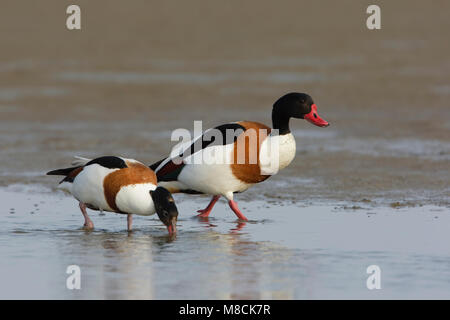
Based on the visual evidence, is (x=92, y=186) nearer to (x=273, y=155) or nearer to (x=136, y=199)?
(x=136, y=199)

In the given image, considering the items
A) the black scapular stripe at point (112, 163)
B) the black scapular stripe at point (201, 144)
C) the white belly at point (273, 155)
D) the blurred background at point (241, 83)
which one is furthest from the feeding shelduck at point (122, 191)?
the blurred background at point (241, 83)

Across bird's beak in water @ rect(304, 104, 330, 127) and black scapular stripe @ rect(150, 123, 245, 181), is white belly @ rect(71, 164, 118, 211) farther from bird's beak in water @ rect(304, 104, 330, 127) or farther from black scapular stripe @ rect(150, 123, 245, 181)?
bird's beak in water @ rect(304, 104, 330, 127)

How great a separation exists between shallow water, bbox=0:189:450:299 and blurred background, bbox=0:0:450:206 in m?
1.40

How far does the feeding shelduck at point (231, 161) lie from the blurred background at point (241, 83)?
1.47 meters

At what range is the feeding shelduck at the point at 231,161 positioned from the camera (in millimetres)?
10492

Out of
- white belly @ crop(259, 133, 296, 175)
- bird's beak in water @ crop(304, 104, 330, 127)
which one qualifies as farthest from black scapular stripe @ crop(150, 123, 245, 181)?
bird's beak in water @ crop(304, 104, 330, 127)

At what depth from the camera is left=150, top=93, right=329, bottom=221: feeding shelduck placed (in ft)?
34.4

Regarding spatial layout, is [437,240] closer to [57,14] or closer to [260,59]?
[260,59]

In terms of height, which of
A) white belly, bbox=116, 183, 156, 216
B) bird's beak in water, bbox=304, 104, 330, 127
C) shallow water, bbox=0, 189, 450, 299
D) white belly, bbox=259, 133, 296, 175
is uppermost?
bird's beak in water, bbox=304, 104, 330, 127

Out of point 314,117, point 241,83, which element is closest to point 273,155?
point 314,117

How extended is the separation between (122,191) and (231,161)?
1425 mm

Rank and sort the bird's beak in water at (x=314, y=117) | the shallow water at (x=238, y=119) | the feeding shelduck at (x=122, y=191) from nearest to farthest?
the shallow water at (x=238, y=119), the feeding shelduck at (x=122, y=191), the bird's beak in water at (x=314, y=117)

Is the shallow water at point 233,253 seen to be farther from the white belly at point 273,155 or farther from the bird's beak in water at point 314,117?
the bird's beak in water at point 314,117

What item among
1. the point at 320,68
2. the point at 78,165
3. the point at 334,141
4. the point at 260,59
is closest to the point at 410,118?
the point at 334,141
